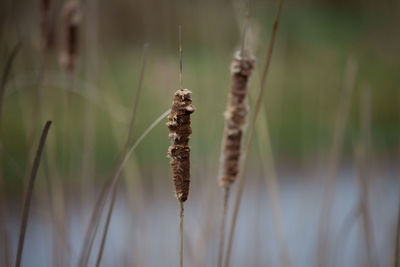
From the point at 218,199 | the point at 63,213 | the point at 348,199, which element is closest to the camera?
the point at 63,213

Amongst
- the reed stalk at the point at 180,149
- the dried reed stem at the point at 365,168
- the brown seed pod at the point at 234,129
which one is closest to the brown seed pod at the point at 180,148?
the reed stalk at the point at 180,149

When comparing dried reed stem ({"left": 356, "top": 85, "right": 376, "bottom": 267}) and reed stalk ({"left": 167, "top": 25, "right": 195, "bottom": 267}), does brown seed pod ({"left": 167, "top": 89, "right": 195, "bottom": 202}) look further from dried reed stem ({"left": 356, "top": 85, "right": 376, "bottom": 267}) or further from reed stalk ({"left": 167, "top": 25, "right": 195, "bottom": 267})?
dried reed stem ({"left": 356, "top": 85, "right": 376, "bottom": 267})

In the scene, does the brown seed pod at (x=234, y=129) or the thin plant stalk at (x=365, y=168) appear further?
the thin plant stalk at (x=365, y=168)

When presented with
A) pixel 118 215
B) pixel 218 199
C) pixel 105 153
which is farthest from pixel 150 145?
pixel 218 199

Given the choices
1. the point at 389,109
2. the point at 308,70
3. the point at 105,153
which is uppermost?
the point at 308,70

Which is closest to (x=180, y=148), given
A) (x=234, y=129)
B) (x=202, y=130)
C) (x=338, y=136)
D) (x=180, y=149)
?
(x=180, y=149)

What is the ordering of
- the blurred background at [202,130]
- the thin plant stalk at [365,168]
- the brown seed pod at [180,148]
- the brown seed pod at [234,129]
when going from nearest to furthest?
the brown seed pod at [180,148], the brown seed pod at [234,129], the thin plant stalk at [365,168], the blurred background at [202,130]

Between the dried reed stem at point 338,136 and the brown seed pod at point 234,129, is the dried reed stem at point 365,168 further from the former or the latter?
the brown seed pod at point 234,129

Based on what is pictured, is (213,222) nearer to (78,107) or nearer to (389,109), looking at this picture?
(78,107)
